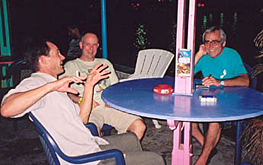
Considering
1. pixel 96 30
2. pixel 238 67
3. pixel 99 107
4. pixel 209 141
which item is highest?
pixel 96 30

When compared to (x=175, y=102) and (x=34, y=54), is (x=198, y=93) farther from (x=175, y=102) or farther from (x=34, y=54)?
(x=34, y=54)

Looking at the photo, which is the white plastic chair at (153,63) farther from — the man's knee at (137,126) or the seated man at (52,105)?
the seated man at (52,105)

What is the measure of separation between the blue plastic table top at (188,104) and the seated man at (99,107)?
1.23 ft

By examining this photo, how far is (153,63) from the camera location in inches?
167

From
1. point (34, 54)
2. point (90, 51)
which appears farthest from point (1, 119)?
point (34, 54)

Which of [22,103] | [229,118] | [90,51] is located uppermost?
[90,51]

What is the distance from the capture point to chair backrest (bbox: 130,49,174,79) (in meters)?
4.12

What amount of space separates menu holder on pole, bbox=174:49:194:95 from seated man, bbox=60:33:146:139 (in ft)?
2.26

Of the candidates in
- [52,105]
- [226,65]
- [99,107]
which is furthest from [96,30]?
[52,105]

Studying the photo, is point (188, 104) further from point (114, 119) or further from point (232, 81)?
point (114, 119)

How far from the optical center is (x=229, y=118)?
177 centimetres

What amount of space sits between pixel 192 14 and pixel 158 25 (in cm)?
2048

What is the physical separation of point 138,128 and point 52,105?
3.90 feet

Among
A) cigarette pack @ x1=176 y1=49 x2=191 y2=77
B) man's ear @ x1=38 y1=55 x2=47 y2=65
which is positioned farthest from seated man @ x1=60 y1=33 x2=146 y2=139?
man's ear @ x1=38 y1=55 x2=47 y2=65
